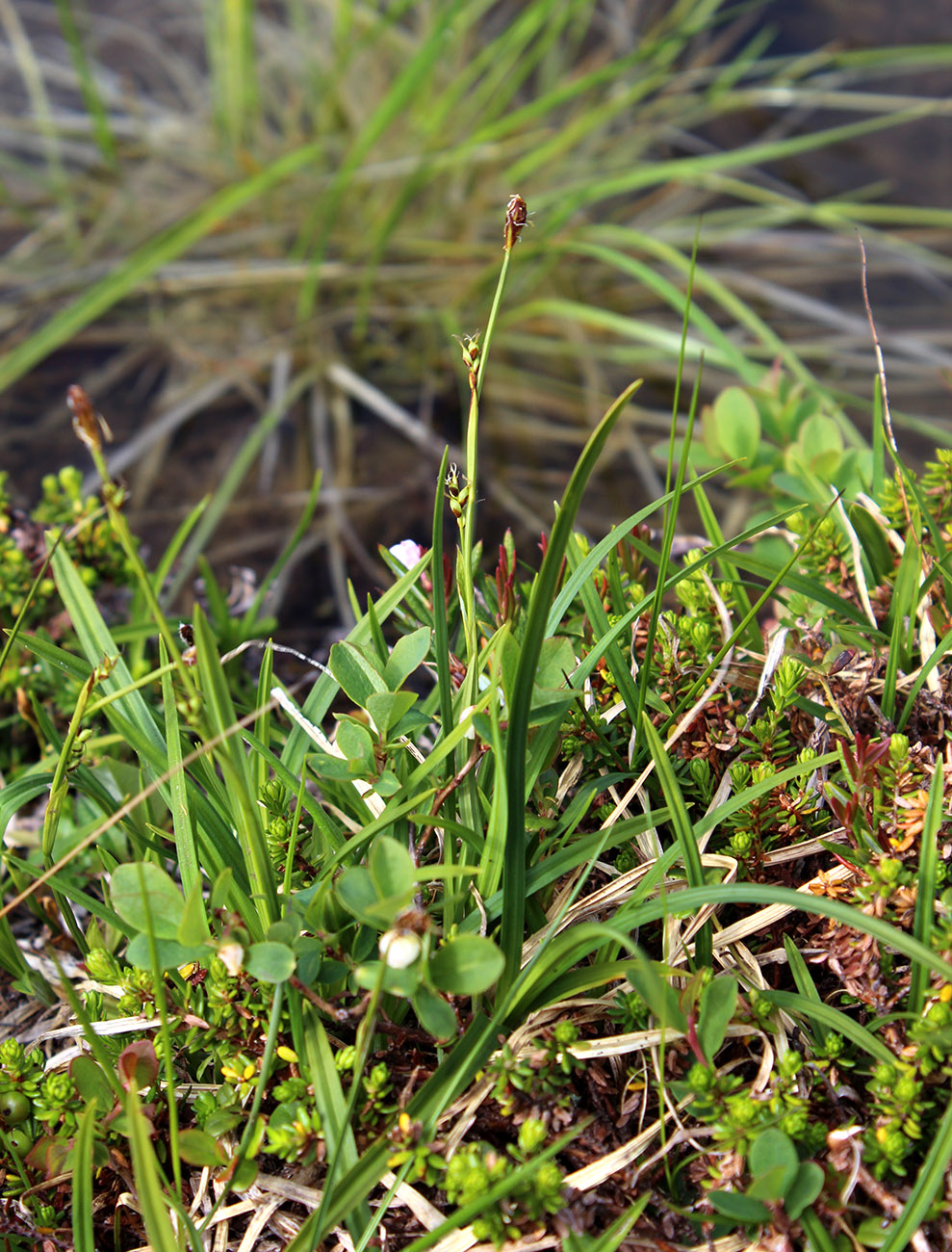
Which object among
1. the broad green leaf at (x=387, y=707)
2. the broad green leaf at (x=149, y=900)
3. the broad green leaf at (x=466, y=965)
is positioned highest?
the broad green leaf at (x=387, y=707)

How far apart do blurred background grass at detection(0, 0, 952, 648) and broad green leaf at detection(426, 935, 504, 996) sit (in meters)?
1.09

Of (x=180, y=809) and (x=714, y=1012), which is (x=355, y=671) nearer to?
(x=180, y=809)

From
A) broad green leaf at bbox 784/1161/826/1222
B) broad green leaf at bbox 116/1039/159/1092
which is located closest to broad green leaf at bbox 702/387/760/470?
broad green leaf at bbox 784/1161/826/1222

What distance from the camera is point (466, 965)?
63 cm

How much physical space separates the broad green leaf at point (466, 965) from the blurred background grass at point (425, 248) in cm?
109

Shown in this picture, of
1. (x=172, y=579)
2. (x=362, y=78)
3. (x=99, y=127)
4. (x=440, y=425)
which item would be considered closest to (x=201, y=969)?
(x=172, y=579)

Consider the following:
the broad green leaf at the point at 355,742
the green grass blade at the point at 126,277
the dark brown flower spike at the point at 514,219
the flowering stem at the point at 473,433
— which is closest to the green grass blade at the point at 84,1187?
the broad green leaf at the point at 355,742

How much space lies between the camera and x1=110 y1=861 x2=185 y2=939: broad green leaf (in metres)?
0.67

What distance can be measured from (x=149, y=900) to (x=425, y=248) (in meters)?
1.99

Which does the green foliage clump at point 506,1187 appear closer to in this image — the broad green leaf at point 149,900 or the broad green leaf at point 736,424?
the broad green leaf at point 149,900

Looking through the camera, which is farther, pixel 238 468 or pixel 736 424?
pixel 238 468

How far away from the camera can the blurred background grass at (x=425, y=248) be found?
6.38 ft

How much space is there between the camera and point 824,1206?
0.63 m

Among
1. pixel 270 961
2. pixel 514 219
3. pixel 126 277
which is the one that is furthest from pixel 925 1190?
pixel 126 277
